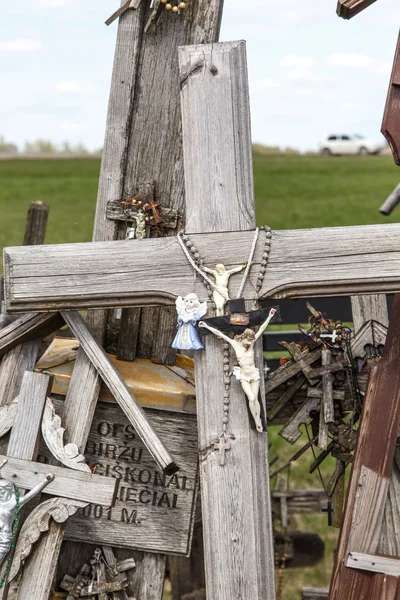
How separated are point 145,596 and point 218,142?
6.61ft

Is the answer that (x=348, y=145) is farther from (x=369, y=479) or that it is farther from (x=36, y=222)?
(x=369, y=479)

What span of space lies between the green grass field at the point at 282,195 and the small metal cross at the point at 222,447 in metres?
4.08

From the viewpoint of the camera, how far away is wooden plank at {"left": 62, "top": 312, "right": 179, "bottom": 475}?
3.58 meters

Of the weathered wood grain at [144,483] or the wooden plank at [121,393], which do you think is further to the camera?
the weathered wood grain at [144,483]

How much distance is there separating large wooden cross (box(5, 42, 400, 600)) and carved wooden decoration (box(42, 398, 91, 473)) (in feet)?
1.42

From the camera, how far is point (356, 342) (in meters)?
4.08

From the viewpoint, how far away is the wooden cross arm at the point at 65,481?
3654 millimetres

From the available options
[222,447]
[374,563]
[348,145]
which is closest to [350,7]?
[222,447]

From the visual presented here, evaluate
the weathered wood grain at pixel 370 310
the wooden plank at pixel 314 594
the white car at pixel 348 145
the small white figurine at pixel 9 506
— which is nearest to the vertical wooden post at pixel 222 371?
the small white figurine at pixel 9 506

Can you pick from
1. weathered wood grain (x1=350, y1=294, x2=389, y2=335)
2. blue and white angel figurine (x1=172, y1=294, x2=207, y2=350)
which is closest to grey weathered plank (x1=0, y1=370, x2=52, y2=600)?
blue and white angel figurine (x1=172, y1=294, x2=207, y2=350)

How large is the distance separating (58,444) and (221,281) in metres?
0.92

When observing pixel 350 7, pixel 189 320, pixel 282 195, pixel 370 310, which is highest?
pixel 282 195

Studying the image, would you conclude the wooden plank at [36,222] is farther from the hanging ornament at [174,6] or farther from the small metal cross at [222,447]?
the small metal cross at [222,447]

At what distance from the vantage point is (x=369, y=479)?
369 cm
